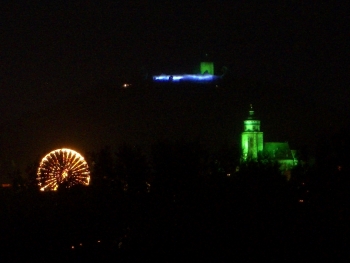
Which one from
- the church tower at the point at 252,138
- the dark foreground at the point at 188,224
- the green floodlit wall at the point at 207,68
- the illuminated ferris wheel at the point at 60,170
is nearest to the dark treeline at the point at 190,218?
the dark foreground at the point at 188,224

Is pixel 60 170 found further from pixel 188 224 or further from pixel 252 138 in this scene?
pixel 252 138

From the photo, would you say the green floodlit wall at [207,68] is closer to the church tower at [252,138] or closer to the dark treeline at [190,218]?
the church tower at [252,138]

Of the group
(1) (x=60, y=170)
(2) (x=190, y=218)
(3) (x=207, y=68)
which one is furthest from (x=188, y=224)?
(3) (x=207, y=68)

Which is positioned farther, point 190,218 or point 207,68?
point 207,68

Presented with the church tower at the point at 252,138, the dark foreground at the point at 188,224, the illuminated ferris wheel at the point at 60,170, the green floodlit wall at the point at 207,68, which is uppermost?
the green floodlit wall at the point at 207,68

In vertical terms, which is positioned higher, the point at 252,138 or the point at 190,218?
the point at 252,138

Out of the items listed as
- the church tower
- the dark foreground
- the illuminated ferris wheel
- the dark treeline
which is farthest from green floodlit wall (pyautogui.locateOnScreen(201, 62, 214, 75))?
the dark foreground
